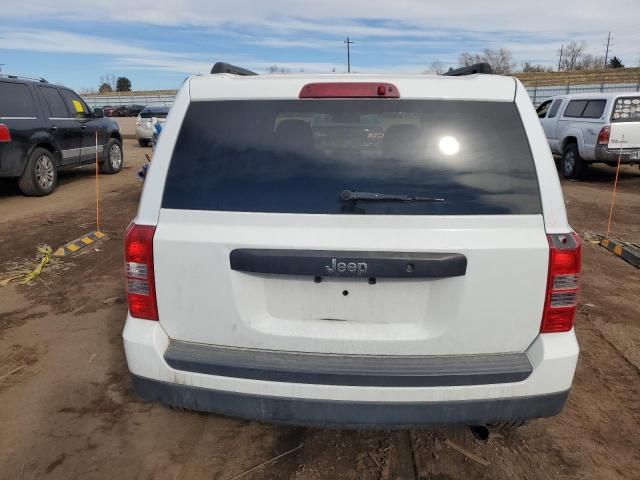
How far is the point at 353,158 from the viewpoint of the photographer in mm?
2256

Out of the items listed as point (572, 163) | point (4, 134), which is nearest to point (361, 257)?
point (4, 134)

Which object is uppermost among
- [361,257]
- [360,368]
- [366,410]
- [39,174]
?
[361,257]

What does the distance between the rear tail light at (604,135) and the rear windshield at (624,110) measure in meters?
0.27

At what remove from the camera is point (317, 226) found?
2184mm

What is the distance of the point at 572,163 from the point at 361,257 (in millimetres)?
12858

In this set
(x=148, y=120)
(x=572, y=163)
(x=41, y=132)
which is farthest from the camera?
(x=148, y=120)

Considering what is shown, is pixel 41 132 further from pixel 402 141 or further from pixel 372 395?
pixel 372 395

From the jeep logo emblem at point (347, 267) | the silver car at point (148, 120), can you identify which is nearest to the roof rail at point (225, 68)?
the jeep logo emblem at point (347, 267)

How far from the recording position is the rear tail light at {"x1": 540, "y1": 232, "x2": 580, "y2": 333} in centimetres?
218

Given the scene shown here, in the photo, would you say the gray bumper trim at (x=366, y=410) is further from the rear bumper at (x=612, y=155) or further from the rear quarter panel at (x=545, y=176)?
the rear bumper at (x=612, y=155)

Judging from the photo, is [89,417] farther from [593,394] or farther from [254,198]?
[593,394]

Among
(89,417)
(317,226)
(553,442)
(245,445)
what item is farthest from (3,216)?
(553,442)

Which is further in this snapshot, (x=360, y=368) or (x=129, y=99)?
(x=129, y=99)

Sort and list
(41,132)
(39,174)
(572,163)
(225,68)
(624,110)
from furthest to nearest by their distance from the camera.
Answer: (572,163), (624,110), (39,174), (41,132), (225,68)
